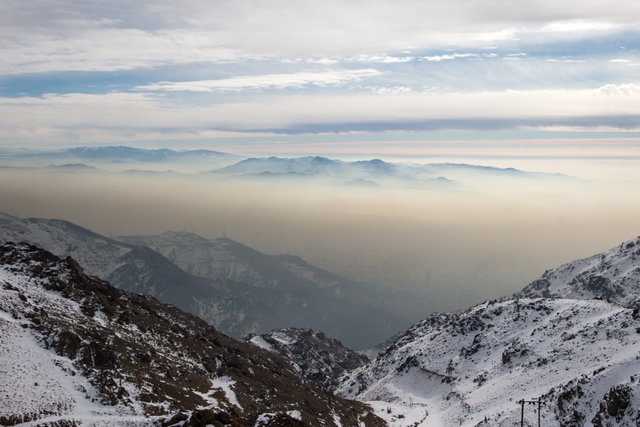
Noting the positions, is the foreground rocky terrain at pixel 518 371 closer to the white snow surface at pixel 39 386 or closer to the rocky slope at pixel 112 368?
the rocky slope at pixel 112 368

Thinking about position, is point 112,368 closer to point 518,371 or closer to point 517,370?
point 518,371

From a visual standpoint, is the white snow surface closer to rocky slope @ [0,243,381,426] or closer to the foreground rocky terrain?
rocky slope @ [0,243,381,426]

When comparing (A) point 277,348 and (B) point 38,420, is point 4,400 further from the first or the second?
(A) point 277,348

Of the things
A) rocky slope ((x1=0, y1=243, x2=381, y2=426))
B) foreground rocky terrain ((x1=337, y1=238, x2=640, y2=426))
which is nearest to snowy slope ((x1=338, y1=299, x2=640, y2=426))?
foreground rocky terrain ((x1=337, y1=238, x2=640, y2=426))

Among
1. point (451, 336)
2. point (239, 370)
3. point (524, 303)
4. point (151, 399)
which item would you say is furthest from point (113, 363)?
point (524, 303)

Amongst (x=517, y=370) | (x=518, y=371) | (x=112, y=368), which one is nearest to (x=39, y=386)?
(x=112, y=368)

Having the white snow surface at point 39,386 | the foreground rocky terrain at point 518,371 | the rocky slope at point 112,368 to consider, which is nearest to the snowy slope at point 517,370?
the foreground rocky terrain at point 518,371
